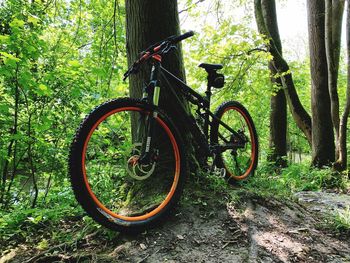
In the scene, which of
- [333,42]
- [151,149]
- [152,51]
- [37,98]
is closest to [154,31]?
[152,51]

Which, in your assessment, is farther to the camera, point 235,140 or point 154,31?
point 235,140

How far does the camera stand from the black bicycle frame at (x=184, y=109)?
221 centimetres

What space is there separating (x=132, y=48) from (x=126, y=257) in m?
1.91

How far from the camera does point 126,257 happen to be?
1812 mm

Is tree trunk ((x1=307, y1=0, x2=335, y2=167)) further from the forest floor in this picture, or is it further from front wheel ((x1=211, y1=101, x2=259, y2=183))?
the forest floor

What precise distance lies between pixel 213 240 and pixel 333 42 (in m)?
5.22

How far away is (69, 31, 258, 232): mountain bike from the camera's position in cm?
193

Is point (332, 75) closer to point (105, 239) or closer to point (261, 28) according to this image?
point (261, 28)

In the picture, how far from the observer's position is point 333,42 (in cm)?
566

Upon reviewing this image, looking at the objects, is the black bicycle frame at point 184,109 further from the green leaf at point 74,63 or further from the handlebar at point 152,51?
the green leaf at point 74,63

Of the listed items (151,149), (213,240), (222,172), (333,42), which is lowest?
(213,240)

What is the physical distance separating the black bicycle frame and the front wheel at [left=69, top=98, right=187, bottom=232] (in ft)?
0.18

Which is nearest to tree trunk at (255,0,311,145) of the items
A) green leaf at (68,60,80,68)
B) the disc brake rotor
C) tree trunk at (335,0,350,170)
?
tree trunk at (335,0,350,170)

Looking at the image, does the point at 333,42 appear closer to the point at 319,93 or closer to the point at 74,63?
the point at 319,93
